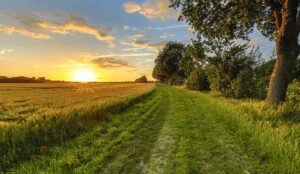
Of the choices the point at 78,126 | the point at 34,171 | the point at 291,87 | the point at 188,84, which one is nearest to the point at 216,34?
the point at 291,87

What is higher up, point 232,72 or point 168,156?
point 232,72

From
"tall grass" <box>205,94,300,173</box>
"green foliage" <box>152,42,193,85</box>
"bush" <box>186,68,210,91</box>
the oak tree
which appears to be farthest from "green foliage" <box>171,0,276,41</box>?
"green foliage" <box>152,42,193,85</box>

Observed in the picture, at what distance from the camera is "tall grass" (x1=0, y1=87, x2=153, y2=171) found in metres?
7.85

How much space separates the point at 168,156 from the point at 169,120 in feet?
21.6

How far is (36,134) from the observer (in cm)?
922

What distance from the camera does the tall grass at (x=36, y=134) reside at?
785 cm

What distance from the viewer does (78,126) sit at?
36.8ft

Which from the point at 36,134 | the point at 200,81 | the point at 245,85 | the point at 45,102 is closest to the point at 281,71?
the point at 245,85

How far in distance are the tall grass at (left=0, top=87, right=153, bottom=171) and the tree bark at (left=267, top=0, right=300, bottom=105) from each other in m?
11.8

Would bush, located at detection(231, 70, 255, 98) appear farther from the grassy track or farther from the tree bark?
the grassy track

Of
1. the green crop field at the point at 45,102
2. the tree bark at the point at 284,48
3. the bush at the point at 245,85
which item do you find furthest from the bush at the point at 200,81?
the tree bark at the point at 284,48

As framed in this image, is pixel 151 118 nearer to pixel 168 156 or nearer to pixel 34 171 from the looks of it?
pixel 168 156

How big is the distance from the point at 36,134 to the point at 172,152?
4.85 meters

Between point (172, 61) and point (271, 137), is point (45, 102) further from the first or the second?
point (172, 61)
